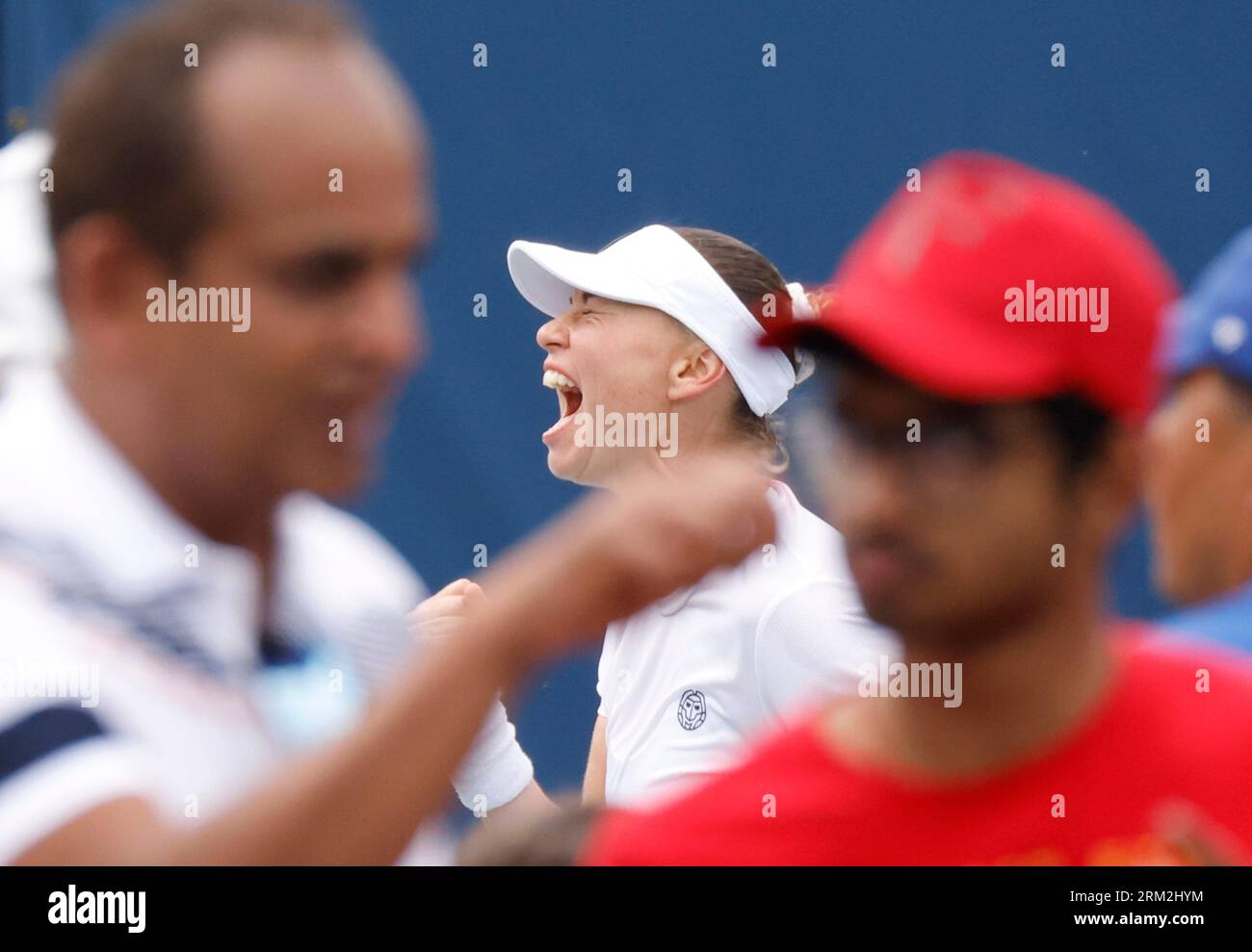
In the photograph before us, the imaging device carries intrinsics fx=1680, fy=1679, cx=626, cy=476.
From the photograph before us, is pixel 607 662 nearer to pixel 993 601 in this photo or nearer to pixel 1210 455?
pixel 1210 455

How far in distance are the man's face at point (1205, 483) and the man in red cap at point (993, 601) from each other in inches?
29.2

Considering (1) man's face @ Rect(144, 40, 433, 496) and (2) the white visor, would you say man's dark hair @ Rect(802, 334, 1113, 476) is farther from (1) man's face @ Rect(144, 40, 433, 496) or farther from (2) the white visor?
(2) the white visor

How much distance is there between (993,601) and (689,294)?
1.64 m

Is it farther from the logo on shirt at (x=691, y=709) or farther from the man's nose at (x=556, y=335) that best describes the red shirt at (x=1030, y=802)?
the man's nose at (x=556, y=335)

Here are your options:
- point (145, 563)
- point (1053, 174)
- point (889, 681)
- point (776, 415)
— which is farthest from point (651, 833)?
point (1053, 174)

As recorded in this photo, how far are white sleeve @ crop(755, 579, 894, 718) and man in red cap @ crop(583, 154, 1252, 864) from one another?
0.98 metres

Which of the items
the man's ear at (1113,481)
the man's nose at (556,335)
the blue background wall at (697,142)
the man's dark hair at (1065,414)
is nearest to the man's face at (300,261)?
the man's dark hair at (1065,414)

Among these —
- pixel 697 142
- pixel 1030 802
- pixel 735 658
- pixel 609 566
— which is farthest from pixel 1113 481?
pixel 697 142

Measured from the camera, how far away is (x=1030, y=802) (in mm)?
1239

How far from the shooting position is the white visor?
279 cm

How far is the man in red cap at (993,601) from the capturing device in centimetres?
122
